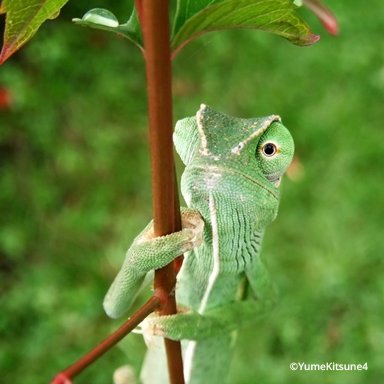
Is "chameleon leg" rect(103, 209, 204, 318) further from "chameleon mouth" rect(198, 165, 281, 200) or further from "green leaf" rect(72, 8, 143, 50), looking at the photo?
"green leaf" rect(72, 8, 143, 50)

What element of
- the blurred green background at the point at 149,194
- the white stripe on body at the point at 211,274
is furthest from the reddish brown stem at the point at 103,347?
the blurred green background at the point at 149,194

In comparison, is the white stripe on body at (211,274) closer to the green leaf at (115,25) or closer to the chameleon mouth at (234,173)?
the chameleon mouth at (234,173)

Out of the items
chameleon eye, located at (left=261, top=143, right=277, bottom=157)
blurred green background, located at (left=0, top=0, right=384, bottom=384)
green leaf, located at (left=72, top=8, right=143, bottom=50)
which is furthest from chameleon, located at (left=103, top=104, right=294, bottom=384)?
blurred green background, located at (left=0, top=0, right=384, bottom=384)

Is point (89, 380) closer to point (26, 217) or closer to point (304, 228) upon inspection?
point (26, 217)

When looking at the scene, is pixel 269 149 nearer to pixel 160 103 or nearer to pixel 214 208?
pixel 214 208

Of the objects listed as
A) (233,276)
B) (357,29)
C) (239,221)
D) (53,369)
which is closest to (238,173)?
(239,221)
